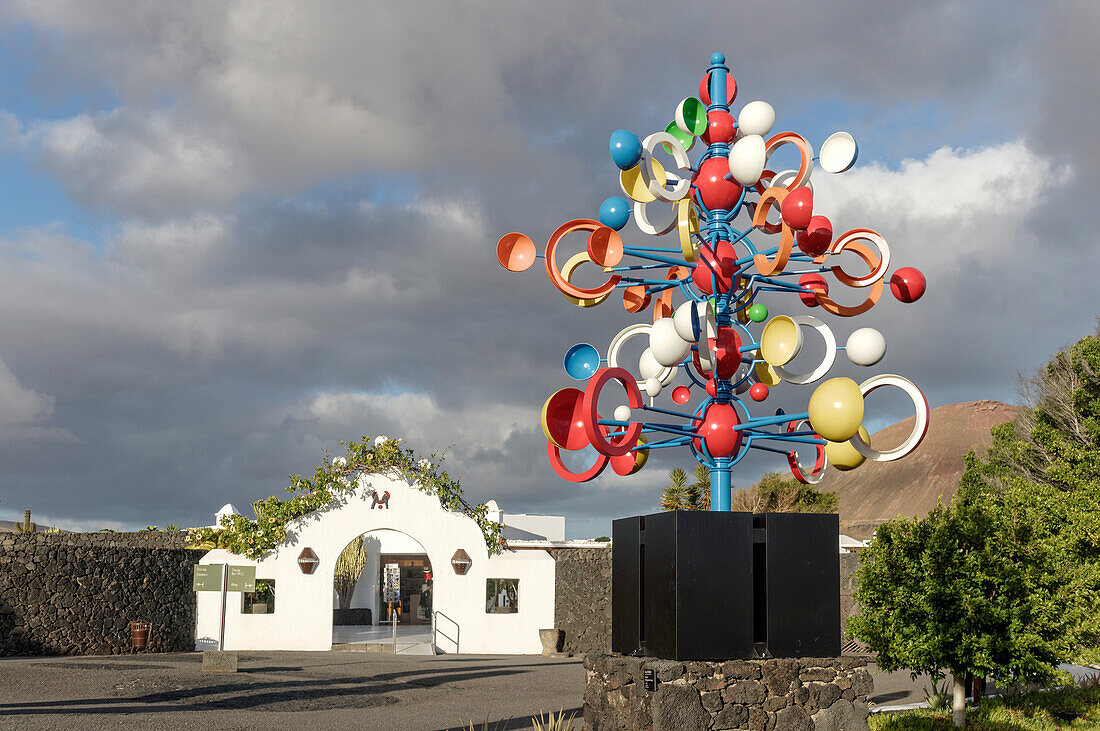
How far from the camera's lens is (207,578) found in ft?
74.1

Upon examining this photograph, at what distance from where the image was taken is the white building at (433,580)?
24188mm

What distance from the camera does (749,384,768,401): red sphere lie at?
36.9 ft

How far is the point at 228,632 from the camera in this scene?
2419 cm

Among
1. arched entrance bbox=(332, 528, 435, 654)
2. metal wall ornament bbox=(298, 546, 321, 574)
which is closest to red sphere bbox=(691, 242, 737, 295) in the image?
metal wall ornament bbox=(298, 546, 321, 574)

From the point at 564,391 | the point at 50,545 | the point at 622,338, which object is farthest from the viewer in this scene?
the point at 50,545

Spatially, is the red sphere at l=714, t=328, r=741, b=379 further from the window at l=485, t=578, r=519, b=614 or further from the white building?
the window at l=485, t=578, r=519, b=614

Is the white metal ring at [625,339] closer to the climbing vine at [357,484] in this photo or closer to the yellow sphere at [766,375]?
the yellow sphere at [766,375]

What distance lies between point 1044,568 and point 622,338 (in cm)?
634

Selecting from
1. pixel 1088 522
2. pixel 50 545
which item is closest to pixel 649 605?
pixel 1088 522

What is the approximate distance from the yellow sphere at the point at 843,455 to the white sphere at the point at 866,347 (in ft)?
2.46

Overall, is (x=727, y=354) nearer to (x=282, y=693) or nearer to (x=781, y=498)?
(x=282, y=693)

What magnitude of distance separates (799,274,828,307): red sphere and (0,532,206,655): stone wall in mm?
18973

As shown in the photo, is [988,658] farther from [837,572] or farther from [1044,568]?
[837,572]

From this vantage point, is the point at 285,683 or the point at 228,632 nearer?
the point at 285,683
